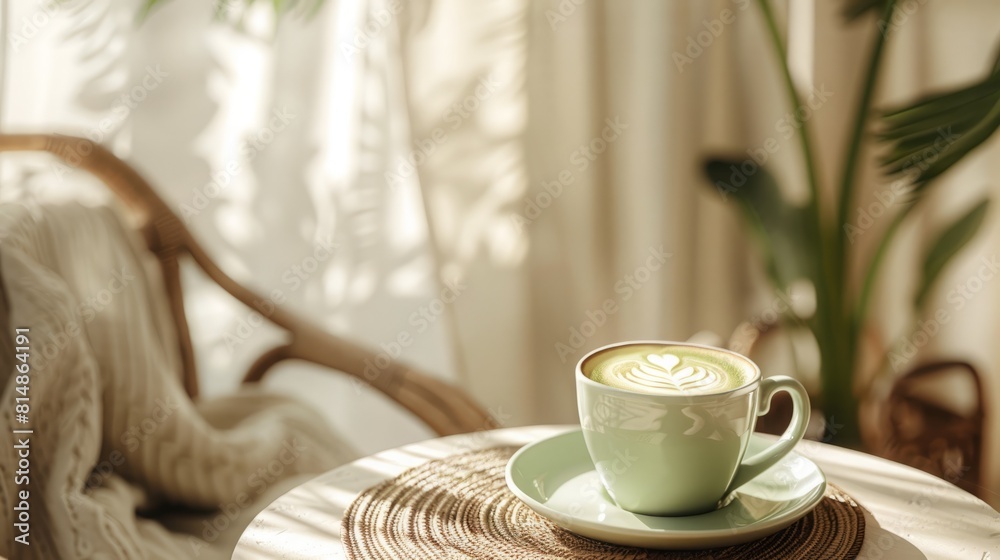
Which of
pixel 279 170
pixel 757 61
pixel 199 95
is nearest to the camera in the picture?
pixel 199 95

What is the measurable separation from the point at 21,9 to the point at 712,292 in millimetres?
1587

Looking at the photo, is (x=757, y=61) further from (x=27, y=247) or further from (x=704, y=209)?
(x=27, y=247)

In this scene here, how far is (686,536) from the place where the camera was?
2.12 ft

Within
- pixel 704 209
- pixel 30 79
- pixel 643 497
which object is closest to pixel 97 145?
pixel 30 79

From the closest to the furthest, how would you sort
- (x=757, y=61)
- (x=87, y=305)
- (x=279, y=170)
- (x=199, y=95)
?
(x=87, y=305), (x=199, y=95), (x=279, y=170), (x=757, y=61)

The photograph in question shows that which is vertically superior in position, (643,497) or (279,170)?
(279,170)

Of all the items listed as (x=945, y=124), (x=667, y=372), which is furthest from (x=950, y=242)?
(x=667, y=372)

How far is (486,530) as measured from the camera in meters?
0.72

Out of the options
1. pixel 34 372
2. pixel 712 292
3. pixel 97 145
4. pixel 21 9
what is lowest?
pixel 712 292

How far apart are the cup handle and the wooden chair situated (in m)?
0.66

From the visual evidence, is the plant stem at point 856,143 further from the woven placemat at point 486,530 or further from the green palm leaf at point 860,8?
the woven placemat at point 486,530

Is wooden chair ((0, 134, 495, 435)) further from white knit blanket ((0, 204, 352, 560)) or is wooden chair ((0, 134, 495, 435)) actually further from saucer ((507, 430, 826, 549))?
saucer ((507, 430, 826, 549))

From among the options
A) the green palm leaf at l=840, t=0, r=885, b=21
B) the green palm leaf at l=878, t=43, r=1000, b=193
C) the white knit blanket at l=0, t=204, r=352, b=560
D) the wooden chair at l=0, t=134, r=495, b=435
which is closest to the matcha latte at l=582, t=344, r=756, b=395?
the wooden chair at l=0, t=134, r=495, b=435

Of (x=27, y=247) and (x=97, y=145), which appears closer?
(x=27, y=247)
